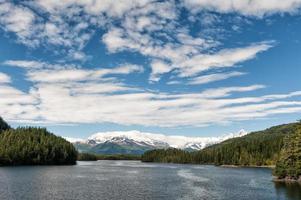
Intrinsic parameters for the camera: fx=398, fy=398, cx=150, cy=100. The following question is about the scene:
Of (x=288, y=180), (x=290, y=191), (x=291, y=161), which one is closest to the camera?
(x=290, y=191)

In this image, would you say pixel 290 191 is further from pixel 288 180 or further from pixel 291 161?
pixel 288 180

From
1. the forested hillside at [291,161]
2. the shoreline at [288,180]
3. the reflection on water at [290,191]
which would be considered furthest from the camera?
the forested hillside at [291,161]

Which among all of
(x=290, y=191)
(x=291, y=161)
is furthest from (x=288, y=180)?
(x=290, y=191)

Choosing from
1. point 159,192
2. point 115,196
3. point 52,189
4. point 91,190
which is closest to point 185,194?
point 159,192

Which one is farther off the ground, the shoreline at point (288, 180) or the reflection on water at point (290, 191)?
the shoreline at point (288, 180)

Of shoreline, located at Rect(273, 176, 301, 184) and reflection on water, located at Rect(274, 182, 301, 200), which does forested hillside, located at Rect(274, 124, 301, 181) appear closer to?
shoreline, located at Rect(273, 176, 301, 184)

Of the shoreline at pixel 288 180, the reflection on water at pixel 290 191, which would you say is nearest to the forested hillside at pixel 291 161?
the shoreline at pixel 288 180

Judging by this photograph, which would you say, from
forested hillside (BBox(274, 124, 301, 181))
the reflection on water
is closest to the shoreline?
forested hillside (BBox(274, 124, 301, 181))

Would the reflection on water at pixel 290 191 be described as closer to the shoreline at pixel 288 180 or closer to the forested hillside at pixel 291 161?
the shoreline at pixel 288 180

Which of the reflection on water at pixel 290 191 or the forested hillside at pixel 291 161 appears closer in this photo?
the reflection on water at pixel 290 191

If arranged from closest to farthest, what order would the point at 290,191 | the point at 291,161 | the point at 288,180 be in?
the point at 290,191, the point at 291,161, the point at 288,180

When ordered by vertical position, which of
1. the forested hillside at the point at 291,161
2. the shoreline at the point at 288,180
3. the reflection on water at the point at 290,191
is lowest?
the reflection on water at the point at 290,191

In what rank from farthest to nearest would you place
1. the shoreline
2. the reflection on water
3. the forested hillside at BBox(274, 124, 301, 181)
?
the forested hillside at BBox(274, 124, 301, 181), the shoreline, the reflection on water

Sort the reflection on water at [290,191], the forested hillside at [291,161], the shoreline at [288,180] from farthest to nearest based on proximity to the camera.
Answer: the forested hillside at [291,161] < the shoreline at [288,180] < the reflection on water at [290,191]
